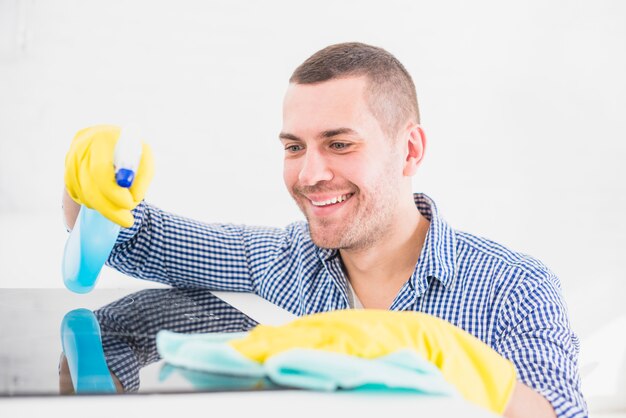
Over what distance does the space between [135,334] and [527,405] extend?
1.74 ft

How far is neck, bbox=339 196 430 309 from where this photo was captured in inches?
62.0

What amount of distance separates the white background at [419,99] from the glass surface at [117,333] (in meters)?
1.00

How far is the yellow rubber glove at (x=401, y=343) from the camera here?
2.43 feet

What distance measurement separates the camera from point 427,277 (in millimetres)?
1452

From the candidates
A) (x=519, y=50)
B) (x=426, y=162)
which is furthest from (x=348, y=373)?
(x=519, y=50)

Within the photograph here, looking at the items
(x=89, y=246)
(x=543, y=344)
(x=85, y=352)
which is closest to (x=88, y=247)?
(x=89, y=246)

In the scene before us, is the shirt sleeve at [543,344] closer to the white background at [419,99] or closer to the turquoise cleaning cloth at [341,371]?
the turquoise cleaning cloth at [341,371]

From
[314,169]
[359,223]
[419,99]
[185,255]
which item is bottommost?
[185,255]

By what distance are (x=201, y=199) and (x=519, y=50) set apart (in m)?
1.33

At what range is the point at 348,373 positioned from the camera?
2.16ft

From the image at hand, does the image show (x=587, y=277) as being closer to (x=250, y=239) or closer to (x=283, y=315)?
(x=250, y=239)

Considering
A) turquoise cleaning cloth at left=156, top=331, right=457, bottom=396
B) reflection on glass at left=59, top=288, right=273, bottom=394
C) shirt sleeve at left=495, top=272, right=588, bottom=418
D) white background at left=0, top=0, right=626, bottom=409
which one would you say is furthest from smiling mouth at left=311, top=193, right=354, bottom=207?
white background at left=0, top=0, right=626, bottom=409

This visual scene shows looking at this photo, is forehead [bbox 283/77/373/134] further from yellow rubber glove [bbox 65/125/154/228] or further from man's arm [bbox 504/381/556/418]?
man's arm [bbox 504/381/556/418]

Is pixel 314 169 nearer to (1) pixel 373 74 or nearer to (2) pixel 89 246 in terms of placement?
→ (1) pixel 373 74
